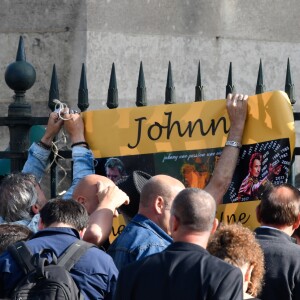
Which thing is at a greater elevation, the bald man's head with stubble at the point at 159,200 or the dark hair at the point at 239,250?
the bald man's head with stubble at the point at 159,200

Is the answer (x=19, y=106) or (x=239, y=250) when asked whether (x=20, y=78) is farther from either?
(x=239, y=250)

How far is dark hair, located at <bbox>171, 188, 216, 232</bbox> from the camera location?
195 inches

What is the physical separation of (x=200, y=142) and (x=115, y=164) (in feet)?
1.83

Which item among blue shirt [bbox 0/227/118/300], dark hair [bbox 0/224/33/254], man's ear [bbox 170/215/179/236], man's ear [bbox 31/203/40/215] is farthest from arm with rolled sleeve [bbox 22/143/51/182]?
man's ear [bbox 170/215/179/236]

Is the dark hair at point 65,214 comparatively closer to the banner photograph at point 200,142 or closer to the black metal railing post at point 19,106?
the banner photograph at point 200,142

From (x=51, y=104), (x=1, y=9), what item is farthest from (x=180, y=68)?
(x=51, y=104)

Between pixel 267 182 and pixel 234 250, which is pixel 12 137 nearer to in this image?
pixel 267 182

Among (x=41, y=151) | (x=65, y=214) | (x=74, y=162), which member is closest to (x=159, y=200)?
(x=65, y=214)

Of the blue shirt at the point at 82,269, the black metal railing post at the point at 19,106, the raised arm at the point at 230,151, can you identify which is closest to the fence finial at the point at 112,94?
the black metal railing post at the point at 19,106

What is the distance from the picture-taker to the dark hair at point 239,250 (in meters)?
5.03

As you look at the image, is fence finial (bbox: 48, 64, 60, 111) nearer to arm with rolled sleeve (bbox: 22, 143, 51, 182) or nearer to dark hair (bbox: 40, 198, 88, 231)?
arm with rolled sleeve (bbox: 22, 143, 51, 182)

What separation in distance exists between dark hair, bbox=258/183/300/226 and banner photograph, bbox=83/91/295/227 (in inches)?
25.9

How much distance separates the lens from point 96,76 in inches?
345

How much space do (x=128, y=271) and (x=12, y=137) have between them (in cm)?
244
